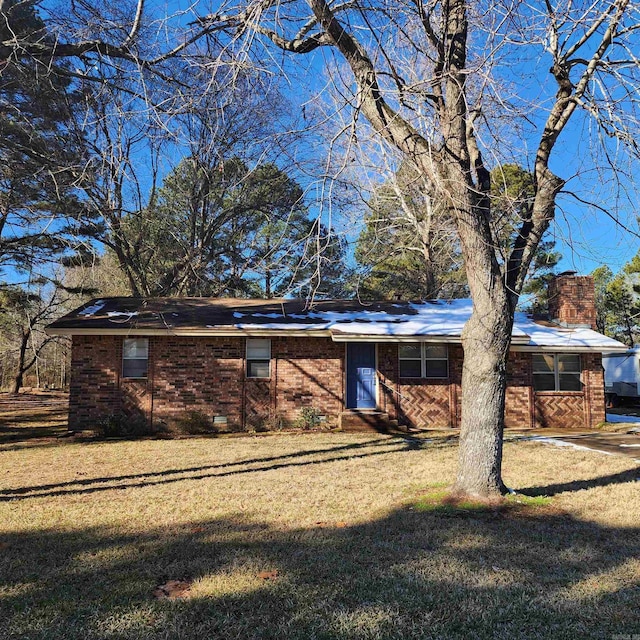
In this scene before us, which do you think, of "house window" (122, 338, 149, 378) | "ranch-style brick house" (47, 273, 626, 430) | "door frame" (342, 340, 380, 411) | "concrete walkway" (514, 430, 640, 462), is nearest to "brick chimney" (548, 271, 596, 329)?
"ranch-style brick house" (47, 273, 626, 430)

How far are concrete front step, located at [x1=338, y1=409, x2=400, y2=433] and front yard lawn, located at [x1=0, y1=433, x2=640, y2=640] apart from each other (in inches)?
212

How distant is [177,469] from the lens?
8.87 meters

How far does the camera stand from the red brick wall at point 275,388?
14.0 meters

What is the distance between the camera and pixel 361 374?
15000mm

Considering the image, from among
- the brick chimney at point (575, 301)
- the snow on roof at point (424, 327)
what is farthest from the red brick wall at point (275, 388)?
the brick chimney at point (575, 301)

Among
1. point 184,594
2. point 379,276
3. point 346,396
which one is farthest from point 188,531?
point 379,276

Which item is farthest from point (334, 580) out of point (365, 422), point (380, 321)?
point (380, 321)

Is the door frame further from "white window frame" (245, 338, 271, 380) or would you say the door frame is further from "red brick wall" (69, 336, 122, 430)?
"red brick wall" (69, 336, 122, 430)

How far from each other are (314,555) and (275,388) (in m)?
10.0

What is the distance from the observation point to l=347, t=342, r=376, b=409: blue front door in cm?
1492

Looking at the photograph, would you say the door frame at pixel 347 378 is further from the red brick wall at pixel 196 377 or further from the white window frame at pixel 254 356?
the red brick wall at pixel 196 377

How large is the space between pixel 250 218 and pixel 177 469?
1724 cm

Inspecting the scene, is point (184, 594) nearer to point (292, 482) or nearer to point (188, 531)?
point (188, 531)

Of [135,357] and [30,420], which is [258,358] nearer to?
[135,357]
